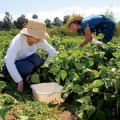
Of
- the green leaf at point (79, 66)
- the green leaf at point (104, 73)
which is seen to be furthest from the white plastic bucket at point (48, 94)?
the green leaf at point (104, 73)

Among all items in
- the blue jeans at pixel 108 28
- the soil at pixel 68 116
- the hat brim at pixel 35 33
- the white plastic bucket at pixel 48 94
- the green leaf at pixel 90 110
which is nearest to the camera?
the green leaf at pixel 90 110

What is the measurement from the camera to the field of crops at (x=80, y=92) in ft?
8.78

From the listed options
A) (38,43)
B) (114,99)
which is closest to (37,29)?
(38,43)

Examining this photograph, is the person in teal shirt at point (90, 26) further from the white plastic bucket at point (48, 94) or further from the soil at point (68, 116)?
the soil at point (68, 116)

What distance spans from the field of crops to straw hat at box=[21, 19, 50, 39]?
35cm

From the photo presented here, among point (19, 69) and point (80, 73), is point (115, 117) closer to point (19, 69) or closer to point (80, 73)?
point (80, 73)

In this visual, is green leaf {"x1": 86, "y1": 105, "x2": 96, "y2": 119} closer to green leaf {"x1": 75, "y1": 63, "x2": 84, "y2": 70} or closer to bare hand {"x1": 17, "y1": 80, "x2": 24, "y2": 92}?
green leaf {"x1": 75, "y1": 63, "x2": 84, "y2": 70}

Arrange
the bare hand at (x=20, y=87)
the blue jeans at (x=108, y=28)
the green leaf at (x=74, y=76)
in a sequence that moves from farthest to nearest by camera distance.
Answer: the blue jeans at (x=108, y=28), the bare hand at (x=20, y=87), the green leaf at (x=74, y=76)

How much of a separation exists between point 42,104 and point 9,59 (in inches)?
28.6

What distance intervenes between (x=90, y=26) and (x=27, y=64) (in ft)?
4.47

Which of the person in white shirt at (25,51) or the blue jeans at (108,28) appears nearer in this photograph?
the person in white shirt at (25,51)

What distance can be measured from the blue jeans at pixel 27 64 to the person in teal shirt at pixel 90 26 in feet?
2.70

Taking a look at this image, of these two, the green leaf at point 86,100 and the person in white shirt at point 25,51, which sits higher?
the person in white shirt at point 25,51

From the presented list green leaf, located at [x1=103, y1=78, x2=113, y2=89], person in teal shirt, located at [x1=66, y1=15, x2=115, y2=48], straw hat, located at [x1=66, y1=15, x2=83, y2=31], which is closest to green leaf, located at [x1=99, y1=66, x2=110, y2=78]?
green leaf, located at [x1=103, y1=78, x2=113, y2=89]
